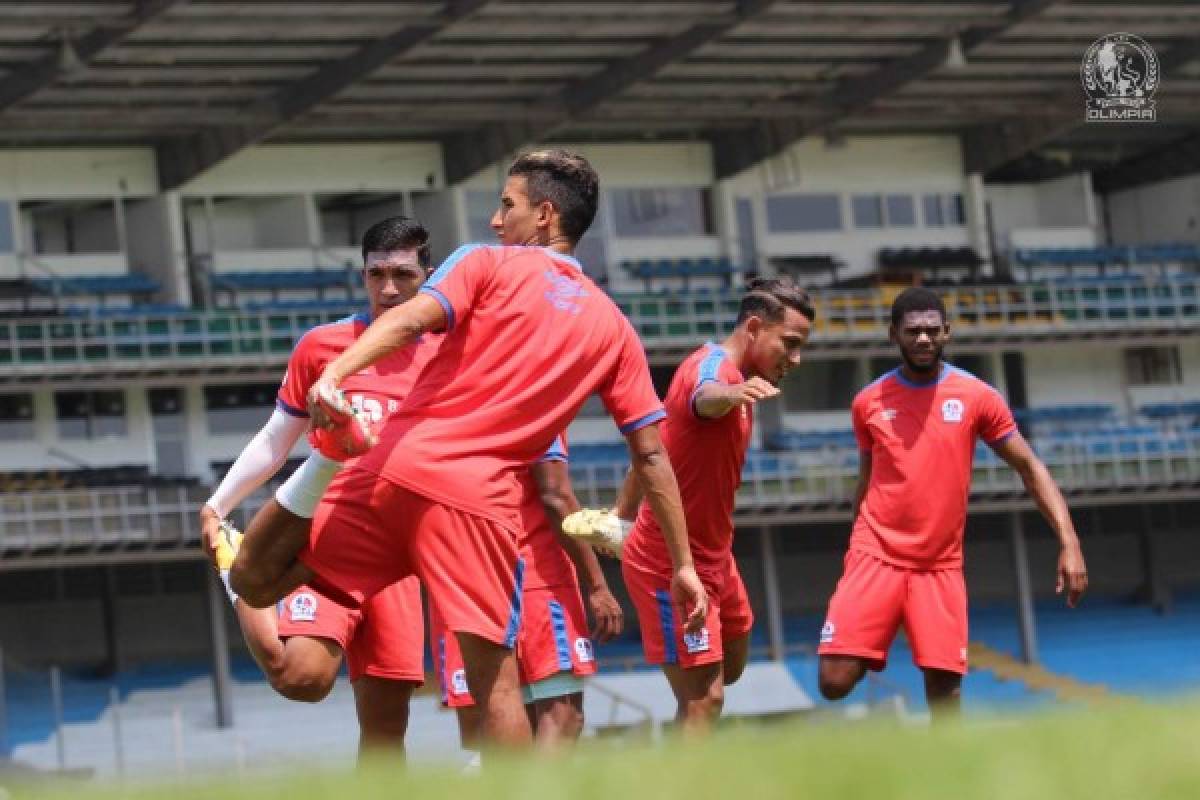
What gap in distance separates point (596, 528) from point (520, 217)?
5.13 feet

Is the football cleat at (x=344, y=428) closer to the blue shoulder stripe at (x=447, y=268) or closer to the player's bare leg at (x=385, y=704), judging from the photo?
the blue shoulder stripe at (x=447, y=268)

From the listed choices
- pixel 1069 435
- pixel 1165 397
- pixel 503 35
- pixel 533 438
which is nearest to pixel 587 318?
pixel 533 438

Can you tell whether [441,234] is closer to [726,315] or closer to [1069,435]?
[726,315]

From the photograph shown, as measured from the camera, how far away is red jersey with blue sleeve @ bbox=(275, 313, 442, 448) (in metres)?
8.01

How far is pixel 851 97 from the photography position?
41.8 meters

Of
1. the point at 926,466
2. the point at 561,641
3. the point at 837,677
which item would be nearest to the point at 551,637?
the point at 561,641

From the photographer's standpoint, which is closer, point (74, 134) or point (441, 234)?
point (74, 134)

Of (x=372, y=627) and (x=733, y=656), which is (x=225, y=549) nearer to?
(x=372, y=627)

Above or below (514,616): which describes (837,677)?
below

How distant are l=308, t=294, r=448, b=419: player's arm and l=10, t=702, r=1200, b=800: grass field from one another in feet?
8.64

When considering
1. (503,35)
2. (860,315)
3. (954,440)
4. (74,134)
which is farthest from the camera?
(860,315)

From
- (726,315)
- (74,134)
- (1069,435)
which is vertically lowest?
(1069,435)

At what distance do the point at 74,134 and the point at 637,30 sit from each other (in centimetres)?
935

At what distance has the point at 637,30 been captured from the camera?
36906 millimetres
